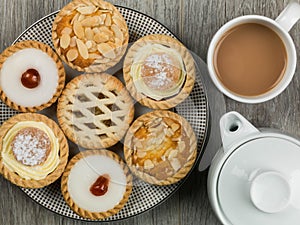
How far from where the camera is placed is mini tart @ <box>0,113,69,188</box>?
4.01 feet

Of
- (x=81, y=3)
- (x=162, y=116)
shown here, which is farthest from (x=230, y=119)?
(x=81, y=3)

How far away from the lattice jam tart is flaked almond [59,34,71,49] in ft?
0.23

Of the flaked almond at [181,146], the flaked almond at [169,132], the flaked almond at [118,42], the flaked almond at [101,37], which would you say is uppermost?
the flaked almond at [101,37]

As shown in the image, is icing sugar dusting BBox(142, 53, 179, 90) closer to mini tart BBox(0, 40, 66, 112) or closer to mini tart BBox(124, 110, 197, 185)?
mini tart BBox(124, 110, 197, 185)

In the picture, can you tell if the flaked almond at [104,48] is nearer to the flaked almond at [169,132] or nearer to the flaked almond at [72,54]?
the flaked almond at [72,54]

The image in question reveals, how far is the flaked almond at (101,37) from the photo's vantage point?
121 cm

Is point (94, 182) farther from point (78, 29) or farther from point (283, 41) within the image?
point (283, 41)

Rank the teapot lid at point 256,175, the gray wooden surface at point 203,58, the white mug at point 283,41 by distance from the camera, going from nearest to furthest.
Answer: the teapot lid at point 256,175 → the white mug at point 283,41 → the gray wooden surface at point 203,58

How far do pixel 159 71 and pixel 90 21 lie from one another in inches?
6.6

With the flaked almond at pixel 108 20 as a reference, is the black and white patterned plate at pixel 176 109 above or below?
below

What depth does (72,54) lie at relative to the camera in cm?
122

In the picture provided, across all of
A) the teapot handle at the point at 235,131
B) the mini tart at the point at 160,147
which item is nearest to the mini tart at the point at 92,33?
the mini tart at the point at 160,147

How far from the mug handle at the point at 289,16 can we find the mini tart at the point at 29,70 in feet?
1.47

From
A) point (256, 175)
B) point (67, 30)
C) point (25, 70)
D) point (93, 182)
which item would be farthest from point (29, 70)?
point (256, 175)
